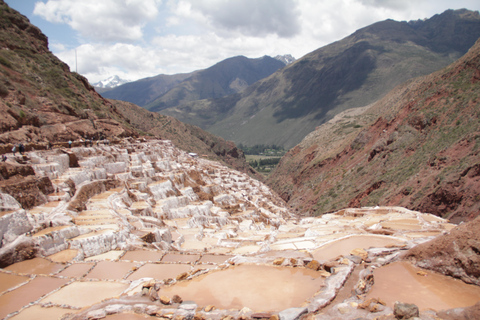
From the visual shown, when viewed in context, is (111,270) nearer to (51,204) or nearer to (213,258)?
(213,258)

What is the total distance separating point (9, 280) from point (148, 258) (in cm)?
521

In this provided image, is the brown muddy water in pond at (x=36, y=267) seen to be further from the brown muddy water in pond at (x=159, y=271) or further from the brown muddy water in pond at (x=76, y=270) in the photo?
the brown muddy water in pond at (x=159, y=271)

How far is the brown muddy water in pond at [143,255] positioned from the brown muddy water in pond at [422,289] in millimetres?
9507

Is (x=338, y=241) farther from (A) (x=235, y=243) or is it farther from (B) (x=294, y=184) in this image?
(B) (x=294, y=184)

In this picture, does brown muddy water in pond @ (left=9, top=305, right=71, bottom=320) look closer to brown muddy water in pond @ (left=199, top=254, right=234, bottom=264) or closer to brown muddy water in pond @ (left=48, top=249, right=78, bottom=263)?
brown muddy water in pond @ (left=48, top=249, right=78, bottom=263)

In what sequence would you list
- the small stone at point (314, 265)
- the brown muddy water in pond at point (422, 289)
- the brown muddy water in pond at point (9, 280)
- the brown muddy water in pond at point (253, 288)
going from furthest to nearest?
1. the brown muddy water in pond at point (9, 280)
2. the small stone at point (314, 265)
3. the brown muddy water in pond at point (253, 288)
4. the brown muddy water in pond at point (422, 289)

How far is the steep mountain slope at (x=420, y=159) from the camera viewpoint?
83.7 ft

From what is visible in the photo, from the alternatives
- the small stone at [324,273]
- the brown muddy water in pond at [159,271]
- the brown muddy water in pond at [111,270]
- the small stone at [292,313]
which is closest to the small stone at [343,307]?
the small stone at [292,313]

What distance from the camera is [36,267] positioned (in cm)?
1292

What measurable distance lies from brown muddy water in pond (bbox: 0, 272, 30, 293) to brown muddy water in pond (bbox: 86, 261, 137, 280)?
2229 mm

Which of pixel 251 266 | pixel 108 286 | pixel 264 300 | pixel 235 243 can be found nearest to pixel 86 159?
pixel 235 243

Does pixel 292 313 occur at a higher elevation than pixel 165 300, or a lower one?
lower

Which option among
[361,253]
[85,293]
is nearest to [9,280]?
[85,293]

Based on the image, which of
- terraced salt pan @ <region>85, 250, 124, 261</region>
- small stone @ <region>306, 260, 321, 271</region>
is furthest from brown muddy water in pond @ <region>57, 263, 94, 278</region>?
small stone @ <region>306, 260, 321, 271</region>
